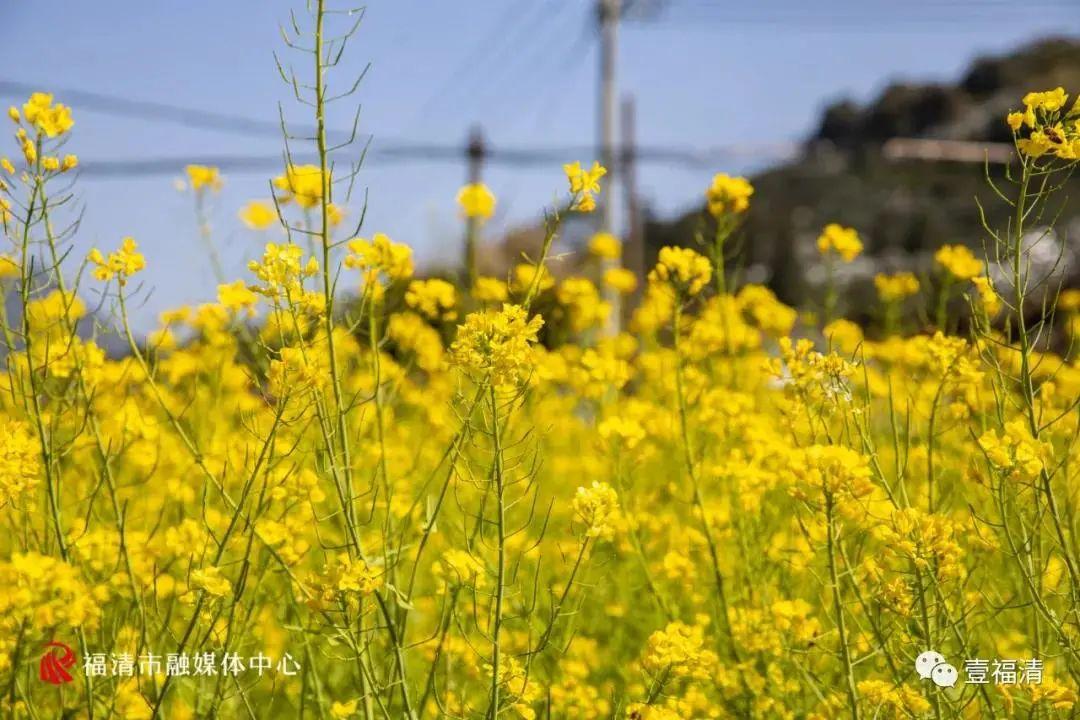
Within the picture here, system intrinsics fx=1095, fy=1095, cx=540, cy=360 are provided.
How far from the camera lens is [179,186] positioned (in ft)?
8.83

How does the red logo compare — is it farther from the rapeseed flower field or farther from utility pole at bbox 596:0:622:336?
utility pole at bbox 596:0:622:336

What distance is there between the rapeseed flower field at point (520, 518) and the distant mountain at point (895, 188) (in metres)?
13.8

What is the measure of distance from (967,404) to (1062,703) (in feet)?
2.76

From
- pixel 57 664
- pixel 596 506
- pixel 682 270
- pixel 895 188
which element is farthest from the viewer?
pixel 895 188

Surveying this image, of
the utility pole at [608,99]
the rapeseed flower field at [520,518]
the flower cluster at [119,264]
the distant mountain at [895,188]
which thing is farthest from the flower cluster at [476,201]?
the distant mountain at [895,188]

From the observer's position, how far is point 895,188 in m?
25.7

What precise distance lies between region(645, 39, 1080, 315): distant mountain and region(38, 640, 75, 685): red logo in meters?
15.2

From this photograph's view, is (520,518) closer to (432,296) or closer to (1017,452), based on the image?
(432,296)

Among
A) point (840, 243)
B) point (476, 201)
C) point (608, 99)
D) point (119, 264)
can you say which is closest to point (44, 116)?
point (119, 264)

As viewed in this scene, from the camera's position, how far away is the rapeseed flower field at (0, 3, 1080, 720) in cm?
161

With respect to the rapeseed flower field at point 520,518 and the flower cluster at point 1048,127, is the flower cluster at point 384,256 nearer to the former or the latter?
the rapeseed flower field at point 520,518

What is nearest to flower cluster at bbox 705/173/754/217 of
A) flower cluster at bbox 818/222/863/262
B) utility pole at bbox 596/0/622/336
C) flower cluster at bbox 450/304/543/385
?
flower cluster at bbox 818/222/863/262

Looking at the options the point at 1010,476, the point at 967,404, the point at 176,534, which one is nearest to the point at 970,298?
the point at 1010,476

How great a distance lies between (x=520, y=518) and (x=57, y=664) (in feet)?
6.45
